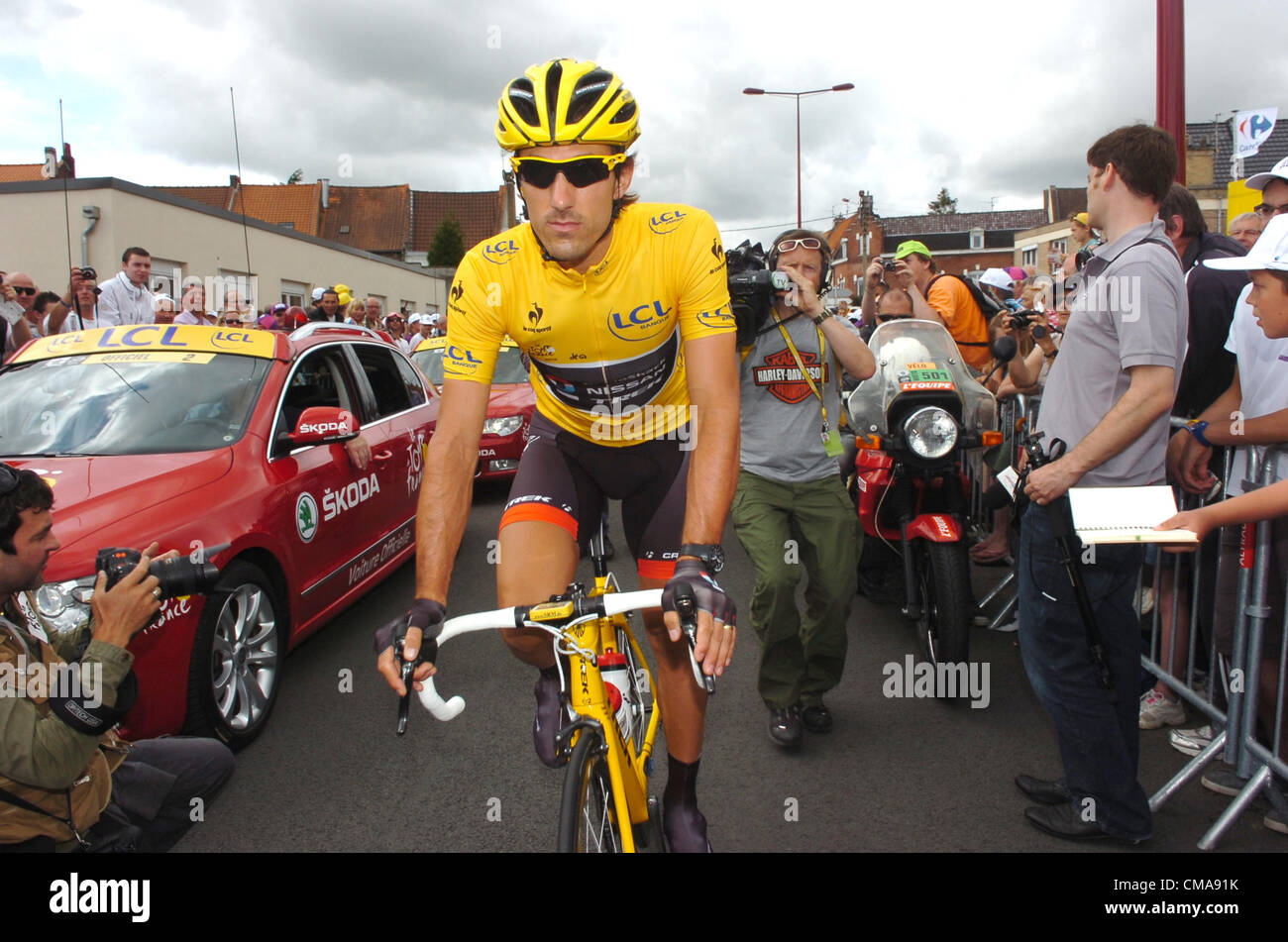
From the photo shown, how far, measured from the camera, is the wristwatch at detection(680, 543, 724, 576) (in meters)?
1.98

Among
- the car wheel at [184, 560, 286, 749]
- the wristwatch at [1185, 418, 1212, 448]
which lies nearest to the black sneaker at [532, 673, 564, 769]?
the car wheel at [184, 560, 286, 749]

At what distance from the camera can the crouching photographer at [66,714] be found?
7.11 ft

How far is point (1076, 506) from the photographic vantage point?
105 inches

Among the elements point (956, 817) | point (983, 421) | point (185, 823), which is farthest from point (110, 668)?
point (983, 421)

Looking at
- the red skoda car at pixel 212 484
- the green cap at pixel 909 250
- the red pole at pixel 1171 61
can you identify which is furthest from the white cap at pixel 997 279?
the red skoda car at pixel 212 484

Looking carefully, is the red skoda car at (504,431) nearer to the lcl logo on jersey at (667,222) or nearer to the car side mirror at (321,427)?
the car side mirror at (321,427)

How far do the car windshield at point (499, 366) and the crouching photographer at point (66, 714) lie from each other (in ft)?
28.2

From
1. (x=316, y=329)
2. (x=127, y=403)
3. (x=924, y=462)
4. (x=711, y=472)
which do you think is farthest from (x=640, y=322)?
(x=316, y=329)

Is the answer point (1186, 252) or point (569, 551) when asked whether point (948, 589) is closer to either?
point (1186, 252)

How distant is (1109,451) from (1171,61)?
5.36 meters

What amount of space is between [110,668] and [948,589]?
11.3 ft

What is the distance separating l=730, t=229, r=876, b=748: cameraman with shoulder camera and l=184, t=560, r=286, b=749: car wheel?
7.33ft

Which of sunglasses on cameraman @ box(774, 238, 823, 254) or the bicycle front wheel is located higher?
sunglasses on cameraman @ box(774, 238, 823, 254)

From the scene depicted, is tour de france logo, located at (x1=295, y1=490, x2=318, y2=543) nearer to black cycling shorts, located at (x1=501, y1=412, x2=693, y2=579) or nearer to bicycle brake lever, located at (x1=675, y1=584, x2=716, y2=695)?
black cycling shorts, located at (x1=501, y1=412, x2=693, y2=579)
